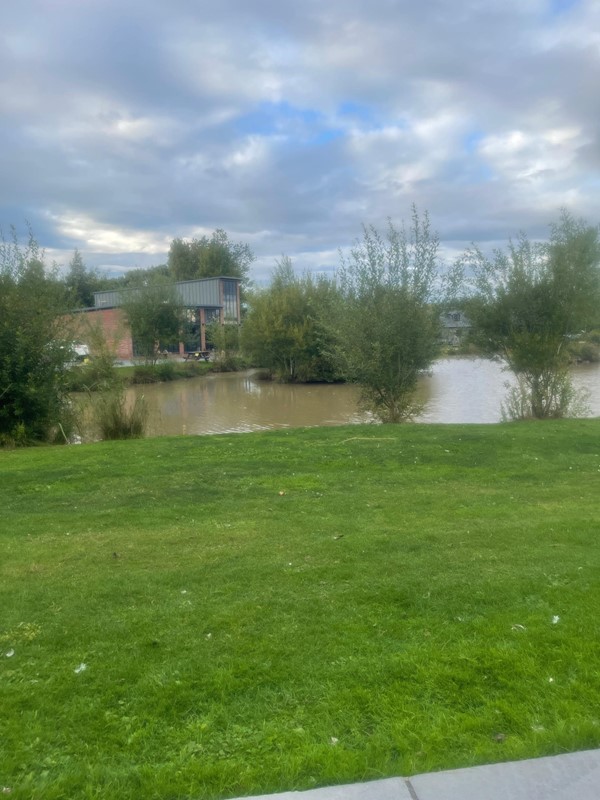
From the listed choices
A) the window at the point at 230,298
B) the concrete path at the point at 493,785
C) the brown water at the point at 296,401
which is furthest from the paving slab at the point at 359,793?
the window at the point at 230,298

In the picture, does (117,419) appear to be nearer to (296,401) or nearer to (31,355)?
(31,355)

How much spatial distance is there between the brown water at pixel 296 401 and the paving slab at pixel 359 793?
15926mm

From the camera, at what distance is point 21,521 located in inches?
257

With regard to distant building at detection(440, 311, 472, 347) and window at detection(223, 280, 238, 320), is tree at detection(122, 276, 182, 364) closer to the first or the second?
window at detection(223, 280, 238, 320)

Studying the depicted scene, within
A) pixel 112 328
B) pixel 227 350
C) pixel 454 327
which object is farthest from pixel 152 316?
pixel 454 327

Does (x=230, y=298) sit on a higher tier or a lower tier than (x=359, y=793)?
higher

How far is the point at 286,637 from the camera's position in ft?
12.4

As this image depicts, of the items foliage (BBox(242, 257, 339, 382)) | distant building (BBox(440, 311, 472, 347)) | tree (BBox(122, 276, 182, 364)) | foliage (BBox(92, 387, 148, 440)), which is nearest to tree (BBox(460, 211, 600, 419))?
distant building (BBox(440, 311, 472, 347))

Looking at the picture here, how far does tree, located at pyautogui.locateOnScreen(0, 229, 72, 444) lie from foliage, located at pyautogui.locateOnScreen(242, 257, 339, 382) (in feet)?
84.2

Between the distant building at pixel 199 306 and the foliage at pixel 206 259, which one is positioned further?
the foliage at pixel 206 259

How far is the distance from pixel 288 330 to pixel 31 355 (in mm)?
27551

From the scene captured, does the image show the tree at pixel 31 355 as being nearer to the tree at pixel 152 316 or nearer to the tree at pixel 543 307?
the tree at pixel 543 307

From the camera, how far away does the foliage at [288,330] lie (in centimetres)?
4094

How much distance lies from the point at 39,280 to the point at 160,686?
13755 millimetres
